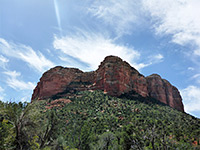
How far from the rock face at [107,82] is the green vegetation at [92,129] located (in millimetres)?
10632

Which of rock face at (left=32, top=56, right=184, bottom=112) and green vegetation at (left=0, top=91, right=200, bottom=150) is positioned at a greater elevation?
rock face at (left=32, top=56, right=184, bottom=112)

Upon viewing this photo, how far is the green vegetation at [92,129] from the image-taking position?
26.9 feet

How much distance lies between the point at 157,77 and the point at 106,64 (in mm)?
44209

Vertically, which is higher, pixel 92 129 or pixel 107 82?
pixel 107 82

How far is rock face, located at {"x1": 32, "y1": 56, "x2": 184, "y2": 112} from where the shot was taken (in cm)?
6804

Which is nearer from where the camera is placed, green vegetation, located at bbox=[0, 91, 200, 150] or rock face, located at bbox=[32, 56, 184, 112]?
green vegetation, located at bbox=[0, 91, 200, 150]

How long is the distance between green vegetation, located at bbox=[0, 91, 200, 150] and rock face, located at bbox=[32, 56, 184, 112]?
34.9ft

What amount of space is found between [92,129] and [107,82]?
3569 cm

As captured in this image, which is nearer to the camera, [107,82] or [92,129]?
[92,129]

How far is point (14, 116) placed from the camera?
A: 8.52 meters

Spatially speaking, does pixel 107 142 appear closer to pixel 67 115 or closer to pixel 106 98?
pixel 67 115

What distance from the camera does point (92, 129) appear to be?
3297cm

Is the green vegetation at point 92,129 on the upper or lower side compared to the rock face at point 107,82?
lower

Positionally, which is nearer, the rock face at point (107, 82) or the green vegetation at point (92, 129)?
the green vegetation at point (92, 129)
